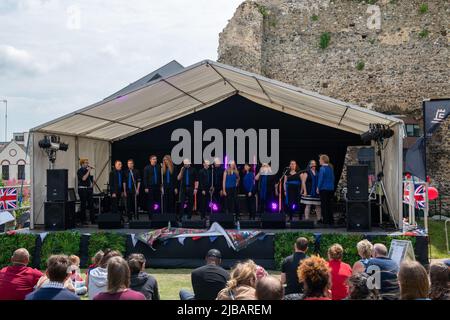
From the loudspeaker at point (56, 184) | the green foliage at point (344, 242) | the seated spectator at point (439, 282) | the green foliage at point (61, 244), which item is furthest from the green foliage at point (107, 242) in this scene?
the seated spectator at point (439, 282)

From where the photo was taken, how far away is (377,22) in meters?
18.7

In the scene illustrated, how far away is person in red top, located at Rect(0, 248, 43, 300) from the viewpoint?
4.00m

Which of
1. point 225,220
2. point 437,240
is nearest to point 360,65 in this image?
point 437,240

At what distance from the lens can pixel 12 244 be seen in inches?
321

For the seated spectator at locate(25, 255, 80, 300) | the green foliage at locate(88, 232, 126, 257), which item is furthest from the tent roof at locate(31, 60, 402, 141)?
the seated spectator at locate(25, 255, 80, 300)

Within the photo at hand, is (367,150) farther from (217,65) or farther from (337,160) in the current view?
(217,65)

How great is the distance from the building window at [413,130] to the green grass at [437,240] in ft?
13.3

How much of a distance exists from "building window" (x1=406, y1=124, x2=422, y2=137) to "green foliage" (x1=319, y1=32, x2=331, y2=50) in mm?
4191

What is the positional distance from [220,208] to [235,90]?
293 centimetres

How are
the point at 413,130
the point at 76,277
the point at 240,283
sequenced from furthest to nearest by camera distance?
the point at 413,130, the point at 76,277, the point at 240,283

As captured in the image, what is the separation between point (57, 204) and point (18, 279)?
484cm

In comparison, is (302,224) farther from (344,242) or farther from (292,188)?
(292,188)

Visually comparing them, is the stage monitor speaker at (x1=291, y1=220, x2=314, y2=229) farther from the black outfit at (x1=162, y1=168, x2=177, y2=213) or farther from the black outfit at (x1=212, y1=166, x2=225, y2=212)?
the black outfit at (x1=162, y1=168, x2=177, y2=213)

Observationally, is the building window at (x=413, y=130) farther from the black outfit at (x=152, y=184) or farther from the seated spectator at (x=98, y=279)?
the seated spectator at (x=98, y=279)
